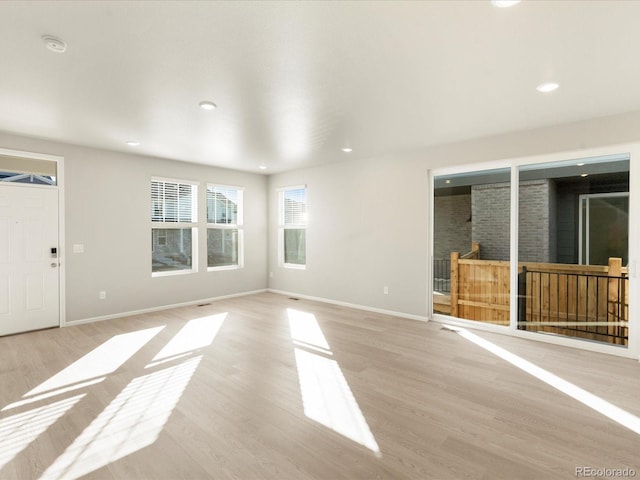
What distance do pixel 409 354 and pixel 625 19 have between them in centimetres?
Result: 317

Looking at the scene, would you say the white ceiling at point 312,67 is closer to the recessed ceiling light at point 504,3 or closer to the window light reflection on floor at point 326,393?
the recessed ceiling light at point 504,3

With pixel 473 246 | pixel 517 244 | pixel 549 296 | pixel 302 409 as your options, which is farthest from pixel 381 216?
pixel 302 409

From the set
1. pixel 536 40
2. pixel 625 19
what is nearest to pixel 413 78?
pixel 536 40

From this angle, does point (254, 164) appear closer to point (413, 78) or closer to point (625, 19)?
point (413, 78)

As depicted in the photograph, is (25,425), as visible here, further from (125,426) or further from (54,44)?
(54,44)

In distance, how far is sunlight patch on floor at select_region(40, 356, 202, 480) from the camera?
192cm

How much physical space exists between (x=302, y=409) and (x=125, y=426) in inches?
48.4

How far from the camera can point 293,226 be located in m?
6.87

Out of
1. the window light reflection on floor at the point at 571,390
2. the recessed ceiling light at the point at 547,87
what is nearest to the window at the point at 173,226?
the window light reflection on floor at the point at 571,390

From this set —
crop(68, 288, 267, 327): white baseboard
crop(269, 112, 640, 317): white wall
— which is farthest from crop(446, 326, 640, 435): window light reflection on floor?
crop(68, 288, 267, 327): white baseboard

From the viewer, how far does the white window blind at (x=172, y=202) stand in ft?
18.5

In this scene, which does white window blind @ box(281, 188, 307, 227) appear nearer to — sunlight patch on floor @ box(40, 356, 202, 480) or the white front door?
the white front door

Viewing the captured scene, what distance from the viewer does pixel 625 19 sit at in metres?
1.95

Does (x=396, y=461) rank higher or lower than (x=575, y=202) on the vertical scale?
lower
